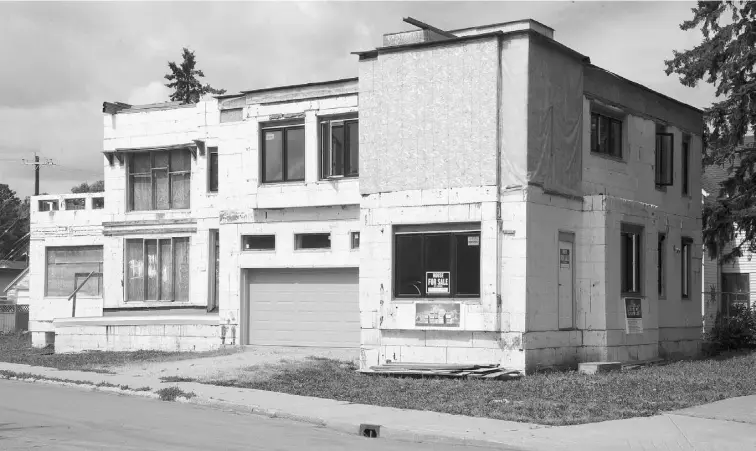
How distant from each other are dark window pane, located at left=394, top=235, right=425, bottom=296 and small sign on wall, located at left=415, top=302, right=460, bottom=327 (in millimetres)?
395

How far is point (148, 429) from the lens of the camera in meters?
13.7

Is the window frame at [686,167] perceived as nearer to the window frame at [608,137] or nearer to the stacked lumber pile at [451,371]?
the window frame at [608,137]

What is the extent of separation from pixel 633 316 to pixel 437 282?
17.2 ft

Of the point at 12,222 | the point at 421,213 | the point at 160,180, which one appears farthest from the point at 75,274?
the point at 12,222

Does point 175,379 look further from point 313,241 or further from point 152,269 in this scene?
point 152,269

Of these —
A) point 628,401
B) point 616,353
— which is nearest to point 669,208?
point 616,353

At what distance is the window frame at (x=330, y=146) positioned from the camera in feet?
84.2

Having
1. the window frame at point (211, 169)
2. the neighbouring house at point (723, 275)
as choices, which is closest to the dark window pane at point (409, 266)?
the window frame at point (211, 169)

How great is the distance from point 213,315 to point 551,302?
11088 mm

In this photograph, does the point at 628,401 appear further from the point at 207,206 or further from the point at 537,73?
the point at 207,206

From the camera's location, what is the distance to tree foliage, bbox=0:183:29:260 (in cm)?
8900

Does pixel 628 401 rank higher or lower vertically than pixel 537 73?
lower

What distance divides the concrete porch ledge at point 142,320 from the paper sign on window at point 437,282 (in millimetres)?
8044

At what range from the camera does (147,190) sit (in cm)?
3247
